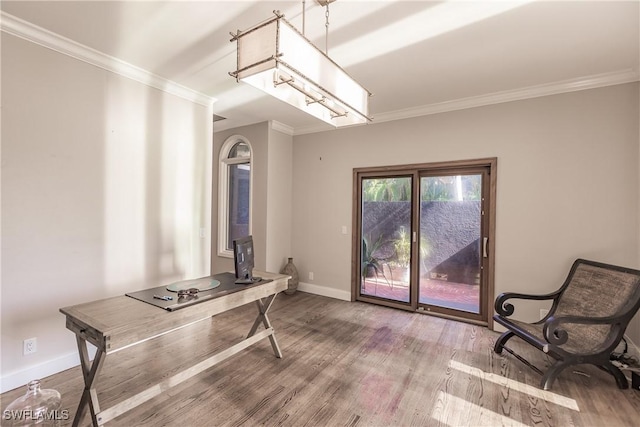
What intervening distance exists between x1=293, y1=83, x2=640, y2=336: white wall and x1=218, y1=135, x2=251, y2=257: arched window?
2.28m

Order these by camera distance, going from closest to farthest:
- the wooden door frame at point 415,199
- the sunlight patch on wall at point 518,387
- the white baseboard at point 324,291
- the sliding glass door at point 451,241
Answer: the sunlight patch on wall at point 518,387 → the wooden door frame at point 415,199 → the sliding glass door at point 451,241 → the white baseboard at point 324,291

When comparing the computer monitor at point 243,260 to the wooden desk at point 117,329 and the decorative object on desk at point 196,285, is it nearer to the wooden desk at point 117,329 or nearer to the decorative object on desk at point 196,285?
the decorative object on desk at point 196,285

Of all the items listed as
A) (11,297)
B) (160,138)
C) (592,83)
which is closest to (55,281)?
(11,297)

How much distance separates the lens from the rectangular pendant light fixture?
1485mm

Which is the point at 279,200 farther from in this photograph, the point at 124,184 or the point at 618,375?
the point at 618,375

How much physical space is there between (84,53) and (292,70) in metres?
2.18

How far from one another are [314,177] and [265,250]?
4.59 ft

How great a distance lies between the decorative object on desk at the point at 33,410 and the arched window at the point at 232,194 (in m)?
3.23

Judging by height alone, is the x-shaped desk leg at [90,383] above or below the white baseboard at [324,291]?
above

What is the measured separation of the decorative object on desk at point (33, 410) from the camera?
5.36ft

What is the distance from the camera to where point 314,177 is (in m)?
4.64

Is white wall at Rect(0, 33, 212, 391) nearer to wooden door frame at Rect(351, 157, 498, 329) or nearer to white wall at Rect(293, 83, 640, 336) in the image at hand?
wooden door frame at Rect(351, 157, 498, 329)

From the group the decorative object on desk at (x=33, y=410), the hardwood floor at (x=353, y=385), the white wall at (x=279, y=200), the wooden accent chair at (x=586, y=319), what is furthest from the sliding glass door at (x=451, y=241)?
the decorative object on desk at (x=33, y=410)

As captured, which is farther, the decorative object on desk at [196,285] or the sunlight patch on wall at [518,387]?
the decorative object on desk at [196,285]
